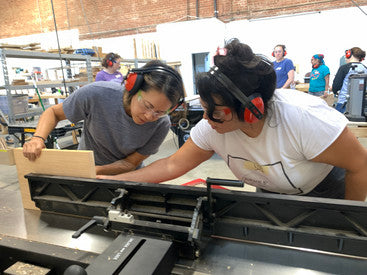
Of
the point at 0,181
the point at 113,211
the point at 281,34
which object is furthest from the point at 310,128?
the point at 281,34

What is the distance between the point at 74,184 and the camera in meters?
0.96

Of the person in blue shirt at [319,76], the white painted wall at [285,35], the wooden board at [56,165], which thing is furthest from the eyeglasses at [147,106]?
the white painted wall at [285,35]

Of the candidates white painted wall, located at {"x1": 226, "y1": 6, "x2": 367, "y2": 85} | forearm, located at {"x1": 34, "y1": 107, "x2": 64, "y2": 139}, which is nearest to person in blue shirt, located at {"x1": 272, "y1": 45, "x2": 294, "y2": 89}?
white painted wall, located at {"x1": 226, "y1": 6, "x2": 367, "y2": 85}

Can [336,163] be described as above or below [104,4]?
below

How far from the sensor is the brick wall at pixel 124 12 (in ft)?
21.3

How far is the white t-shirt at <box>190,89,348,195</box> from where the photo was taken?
82cm

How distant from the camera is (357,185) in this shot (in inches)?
35.2

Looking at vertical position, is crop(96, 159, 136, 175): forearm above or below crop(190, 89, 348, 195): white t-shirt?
below

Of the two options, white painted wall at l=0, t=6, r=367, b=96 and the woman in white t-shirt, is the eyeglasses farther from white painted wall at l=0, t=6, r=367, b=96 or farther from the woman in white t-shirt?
white painted wall at l=0, t=6, r=367, b=96

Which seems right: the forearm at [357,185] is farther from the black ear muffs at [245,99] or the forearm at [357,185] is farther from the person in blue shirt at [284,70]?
the person in blue shirt at [284,70]

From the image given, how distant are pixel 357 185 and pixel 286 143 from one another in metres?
0.29

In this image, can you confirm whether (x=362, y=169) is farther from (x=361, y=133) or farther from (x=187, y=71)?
(x=187, y=71)

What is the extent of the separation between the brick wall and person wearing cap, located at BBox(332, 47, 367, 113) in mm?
2617

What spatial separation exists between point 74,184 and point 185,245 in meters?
0.48
